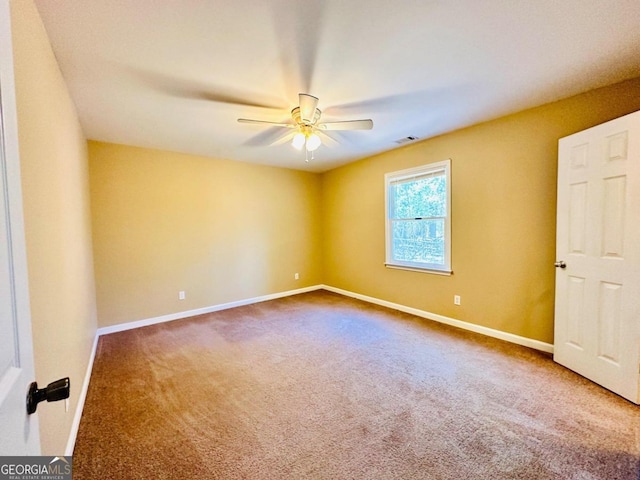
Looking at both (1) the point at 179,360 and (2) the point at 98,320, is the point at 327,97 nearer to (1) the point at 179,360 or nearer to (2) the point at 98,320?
(1) the point at 179,360

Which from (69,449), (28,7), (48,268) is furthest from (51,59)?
(69,449)

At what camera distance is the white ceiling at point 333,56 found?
4.94 feet

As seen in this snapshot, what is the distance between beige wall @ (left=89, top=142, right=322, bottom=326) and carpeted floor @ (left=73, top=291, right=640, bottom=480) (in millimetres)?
877

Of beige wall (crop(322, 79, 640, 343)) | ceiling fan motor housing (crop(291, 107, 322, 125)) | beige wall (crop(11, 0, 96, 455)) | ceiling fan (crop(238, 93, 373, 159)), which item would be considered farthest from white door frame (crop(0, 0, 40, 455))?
beige wall (crop(322, 79, 640, 343))

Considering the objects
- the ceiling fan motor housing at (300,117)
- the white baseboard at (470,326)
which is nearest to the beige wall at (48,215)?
the ceiling fan motor housing at (300,117)

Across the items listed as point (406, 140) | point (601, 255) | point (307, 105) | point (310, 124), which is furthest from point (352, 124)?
point (601, 255)

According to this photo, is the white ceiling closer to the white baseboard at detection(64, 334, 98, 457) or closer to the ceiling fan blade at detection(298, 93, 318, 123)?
the ceiling fan blade at detection(298, 93, 318, 123)

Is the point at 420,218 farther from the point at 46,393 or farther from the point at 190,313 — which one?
the point at 46,393

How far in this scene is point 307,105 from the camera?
2.16 m

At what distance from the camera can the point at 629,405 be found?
193 centimetres

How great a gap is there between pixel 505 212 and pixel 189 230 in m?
4.19

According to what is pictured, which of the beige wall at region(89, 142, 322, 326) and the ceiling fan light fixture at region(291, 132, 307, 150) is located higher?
the ceiling fan light fixture at region(291, 132, 307, 150)

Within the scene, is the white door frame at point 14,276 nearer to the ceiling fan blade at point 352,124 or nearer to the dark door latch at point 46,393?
the dark door latch at point 46,393

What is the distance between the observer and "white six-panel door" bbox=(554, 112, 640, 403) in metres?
1.97
